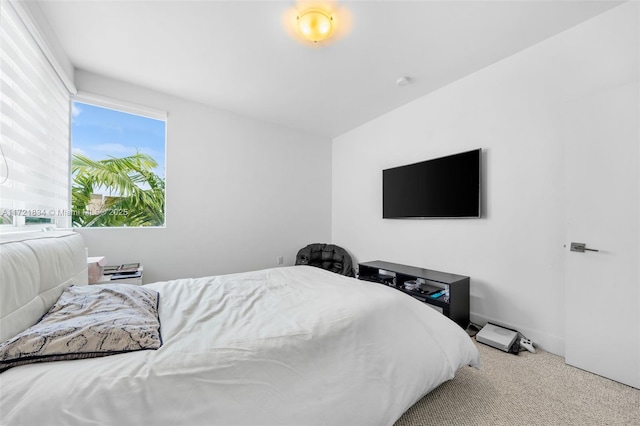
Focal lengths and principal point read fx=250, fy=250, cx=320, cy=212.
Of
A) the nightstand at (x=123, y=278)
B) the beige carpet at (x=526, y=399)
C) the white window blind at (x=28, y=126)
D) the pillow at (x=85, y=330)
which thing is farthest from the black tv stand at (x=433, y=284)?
the white window blind at (x=28, y=126)

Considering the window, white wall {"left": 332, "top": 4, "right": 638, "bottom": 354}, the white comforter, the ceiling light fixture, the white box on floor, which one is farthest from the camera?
the window

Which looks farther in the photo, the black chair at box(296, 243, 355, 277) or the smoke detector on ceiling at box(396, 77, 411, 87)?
the black chair at box(296, 243, 355, 277)

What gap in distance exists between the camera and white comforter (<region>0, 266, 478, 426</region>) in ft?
2.40

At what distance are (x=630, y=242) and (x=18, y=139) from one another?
13.5 feet

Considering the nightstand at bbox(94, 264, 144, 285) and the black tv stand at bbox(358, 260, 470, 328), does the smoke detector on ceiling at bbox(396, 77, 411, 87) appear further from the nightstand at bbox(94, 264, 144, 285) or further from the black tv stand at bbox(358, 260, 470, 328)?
the nightstand at bbox(94, 264, 144, 285)

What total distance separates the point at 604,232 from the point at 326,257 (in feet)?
9.95

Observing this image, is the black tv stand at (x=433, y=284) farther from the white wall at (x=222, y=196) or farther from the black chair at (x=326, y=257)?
the white wall at (x=222, y=196)

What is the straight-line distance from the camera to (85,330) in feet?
2.90

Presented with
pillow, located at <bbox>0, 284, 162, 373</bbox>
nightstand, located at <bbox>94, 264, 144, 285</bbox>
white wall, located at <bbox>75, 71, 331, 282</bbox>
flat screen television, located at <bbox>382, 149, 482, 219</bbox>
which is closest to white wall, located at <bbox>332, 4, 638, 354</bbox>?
flat screen television, located at <bbox>382, 149, 482, 219</bbox>

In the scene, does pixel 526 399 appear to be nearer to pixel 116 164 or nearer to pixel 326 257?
pixel 326 257

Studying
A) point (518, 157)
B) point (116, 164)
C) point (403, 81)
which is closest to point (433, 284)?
point (518, 157)

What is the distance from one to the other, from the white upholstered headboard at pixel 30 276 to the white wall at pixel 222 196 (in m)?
1.78

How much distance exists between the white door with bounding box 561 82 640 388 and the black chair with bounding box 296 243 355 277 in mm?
2469

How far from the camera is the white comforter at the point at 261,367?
2.40 ft
